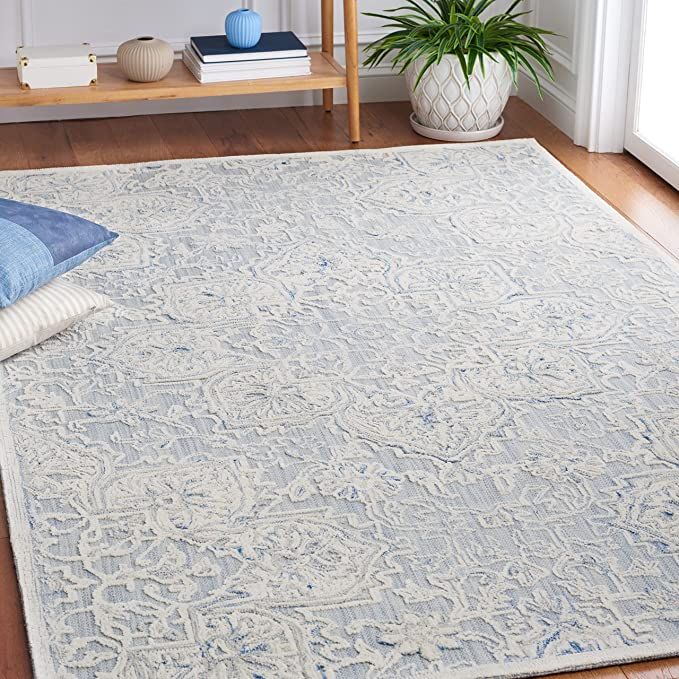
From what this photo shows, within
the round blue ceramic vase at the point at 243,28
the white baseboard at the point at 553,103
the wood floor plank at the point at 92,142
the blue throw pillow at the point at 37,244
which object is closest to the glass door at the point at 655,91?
the white baseboard at the point at 553,103

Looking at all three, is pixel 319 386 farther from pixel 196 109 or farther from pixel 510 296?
pixel 196 109

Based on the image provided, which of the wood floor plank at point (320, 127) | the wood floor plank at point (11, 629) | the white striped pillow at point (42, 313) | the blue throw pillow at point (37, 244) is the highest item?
the blue throw pillow at point (37, 244)

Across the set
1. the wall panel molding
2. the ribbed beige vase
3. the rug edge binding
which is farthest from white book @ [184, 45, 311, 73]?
the rug edge binding

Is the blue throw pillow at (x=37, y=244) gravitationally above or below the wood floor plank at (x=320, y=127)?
above

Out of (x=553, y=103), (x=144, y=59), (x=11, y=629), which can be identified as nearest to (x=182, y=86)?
(x=144, y=59)

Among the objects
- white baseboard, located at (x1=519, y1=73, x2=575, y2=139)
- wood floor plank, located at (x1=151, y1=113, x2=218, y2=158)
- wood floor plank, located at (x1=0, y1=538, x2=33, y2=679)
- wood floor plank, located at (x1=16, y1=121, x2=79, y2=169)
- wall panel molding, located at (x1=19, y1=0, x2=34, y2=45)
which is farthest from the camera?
white baseboard, located at (x1=519, y1=73, x2=575, y2=139)

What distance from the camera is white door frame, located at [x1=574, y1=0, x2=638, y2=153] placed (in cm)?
380

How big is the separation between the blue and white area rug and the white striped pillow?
48 mm

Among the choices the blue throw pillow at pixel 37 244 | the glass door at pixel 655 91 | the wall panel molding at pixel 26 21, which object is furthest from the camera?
the wall panel molding at pixel 26 21

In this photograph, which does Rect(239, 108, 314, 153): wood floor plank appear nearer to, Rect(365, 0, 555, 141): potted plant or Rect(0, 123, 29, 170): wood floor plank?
Rect(365, 0, 555, 141): potted plant

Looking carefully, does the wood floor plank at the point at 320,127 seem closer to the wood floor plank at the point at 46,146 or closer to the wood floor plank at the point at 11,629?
the wood floor plank at the point at 46,146

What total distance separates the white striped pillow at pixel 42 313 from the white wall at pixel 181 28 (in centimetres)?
172

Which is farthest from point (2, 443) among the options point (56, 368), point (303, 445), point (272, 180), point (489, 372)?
point (272, 180)

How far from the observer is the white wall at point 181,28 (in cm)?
407
